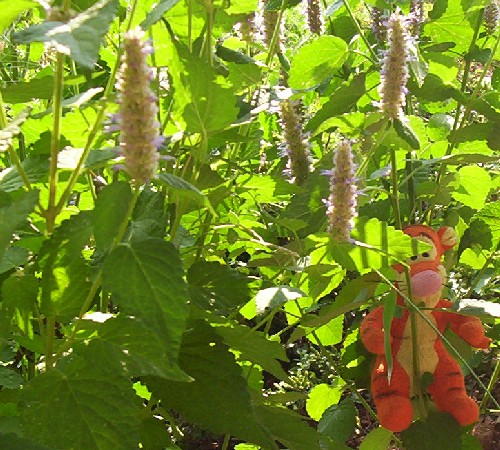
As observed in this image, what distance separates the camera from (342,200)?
0.90 metres

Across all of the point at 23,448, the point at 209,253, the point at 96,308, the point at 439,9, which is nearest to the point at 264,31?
the point at 439,9

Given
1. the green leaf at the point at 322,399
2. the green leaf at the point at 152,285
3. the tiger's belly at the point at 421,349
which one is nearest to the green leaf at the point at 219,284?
the green leaf at the point at 152,285

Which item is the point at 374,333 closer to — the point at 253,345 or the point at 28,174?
the point at 253,345

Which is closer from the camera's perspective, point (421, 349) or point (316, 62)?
point (316, 62)

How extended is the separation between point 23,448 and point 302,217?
2.00 feet

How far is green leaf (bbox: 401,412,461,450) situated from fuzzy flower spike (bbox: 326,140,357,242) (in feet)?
1.44

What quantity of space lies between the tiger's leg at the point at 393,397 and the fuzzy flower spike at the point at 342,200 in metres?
0.41

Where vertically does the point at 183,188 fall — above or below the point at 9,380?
above

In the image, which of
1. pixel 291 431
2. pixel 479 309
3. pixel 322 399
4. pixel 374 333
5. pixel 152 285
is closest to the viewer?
pixel 152 285

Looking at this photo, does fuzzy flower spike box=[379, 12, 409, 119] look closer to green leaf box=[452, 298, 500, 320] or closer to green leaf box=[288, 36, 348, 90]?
green leaf box=[288, 36, 348, 90]

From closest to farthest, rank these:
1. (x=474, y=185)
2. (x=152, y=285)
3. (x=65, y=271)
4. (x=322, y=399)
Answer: (x=152, y=285) < (x=65, y=271) < (x=474, y=185) < (x=322, y=399)

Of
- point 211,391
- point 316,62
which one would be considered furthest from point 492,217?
point 211,391

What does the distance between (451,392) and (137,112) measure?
795mm

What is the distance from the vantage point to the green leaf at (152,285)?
0.63 m
